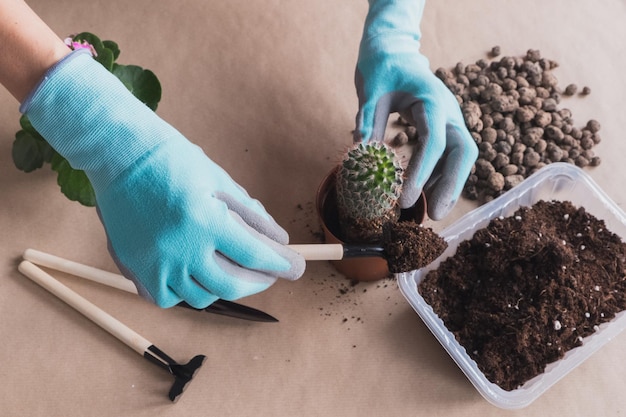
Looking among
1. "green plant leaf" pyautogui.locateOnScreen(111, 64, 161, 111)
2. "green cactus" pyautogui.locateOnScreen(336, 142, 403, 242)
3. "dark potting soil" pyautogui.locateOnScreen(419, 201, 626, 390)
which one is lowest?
"dark potting soil" pyautogui.locateOnScreen(419, 201, 626, 390)

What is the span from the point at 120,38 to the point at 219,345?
0.73 m

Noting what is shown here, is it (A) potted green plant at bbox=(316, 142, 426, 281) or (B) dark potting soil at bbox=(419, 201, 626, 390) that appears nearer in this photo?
(A) potted green plant at bbox=(316, 142, 426, 281)

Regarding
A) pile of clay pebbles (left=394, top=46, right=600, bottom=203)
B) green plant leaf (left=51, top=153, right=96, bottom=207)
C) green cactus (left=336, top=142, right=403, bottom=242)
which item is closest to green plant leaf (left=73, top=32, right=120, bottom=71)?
green plant leaf (left=51, top=153, right=96, bottom=207)

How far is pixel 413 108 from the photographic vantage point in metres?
0.93

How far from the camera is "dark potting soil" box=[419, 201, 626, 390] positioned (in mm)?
870

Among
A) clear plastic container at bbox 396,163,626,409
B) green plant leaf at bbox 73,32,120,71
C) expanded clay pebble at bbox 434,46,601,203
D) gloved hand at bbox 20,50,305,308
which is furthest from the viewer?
expanded clay pebble at bbox 434,46,601,203

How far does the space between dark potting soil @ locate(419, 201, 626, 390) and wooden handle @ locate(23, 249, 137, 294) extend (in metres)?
0.52

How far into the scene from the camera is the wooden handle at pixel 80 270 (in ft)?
3.09

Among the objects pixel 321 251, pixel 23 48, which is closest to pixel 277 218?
pixel 321 251

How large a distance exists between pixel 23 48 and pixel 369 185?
51cm

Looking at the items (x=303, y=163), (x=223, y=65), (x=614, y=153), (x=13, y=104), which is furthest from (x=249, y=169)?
(x=614, y=153)

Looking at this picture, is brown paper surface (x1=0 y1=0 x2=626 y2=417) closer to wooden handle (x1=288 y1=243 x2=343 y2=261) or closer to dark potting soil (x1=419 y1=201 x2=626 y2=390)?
dark potting soil (x1=419 y1=201 x2=626 y2=390)

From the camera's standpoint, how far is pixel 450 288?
0.93 meters

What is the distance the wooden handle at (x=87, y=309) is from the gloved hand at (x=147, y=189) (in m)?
0.19
